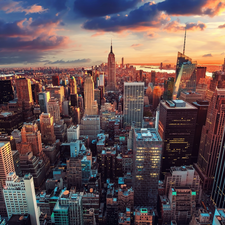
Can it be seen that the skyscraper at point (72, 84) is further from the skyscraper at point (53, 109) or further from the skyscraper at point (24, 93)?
the skyscraper at point (53, 109)

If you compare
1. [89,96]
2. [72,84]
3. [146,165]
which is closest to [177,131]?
[146,165]

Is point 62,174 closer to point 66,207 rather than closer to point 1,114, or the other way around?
point 66,207

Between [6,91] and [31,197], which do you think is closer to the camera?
[31,197]

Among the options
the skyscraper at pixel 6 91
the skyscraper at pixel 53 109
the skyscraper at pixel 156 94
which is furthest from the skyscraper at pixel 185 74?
the skyscraper at pixel 6 91

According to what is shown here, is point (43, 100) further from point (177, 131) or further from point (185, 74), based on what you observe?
point (185, 74)

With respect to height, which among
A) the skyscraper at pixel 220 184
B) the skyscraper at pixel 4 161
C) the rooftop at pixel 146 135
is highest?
the rooftop at pixel 146 135

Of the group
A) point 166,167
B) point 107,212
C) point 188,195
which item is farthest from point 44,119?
point 188,195

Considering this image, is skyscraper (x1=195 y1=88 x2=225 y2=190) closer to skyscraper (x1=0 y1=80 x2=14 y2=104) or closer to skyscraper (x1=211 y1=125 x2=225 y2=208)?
skyscraper (x1=211 y1=125 x2=225 y2=208)
